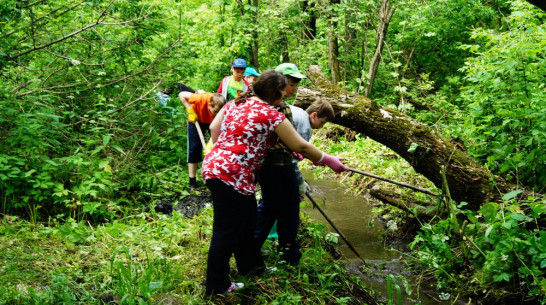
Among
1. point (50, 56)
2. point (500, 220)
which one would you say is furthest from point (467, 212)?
point (50, 56)

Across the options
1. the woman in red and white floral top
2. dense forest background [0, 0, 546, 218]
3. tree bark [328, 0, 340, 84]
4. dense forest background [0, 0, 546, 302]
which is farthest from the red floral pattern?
tree bark [328, 0, 340, 84]

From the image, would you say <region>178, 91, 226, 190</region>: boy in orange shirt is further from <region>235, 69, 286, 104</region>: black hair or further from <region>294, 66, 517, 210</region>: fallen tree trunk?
<region>235, 69, 286, 104</region>: black hair

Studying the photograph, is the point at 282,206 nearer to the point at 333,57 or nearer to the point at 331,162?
the point at 331,162

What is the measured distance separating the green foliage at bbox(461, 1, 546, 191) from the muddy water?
150 cm

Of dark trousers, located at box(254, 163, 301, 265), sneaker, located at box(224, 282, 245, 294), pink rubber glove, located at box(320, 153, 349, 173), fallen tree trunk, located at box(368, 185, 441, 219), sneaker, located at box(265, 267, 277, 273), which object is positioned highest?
pink rubber glove, located at box(320, 153, 349, 173)

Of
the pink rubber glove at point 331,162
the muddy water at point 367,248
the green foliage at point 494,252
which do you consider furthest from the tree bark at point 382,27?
the pink rubber glove at point 331,162

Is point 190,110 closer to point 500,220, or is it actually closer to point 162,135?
point 162,135

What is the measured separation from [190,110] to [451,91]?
282 inches

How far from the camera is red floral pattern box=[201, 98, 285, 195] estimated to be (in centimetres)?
291

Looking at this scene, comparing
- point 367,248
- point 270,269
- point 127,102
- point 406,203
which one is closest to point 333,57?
point 127,102

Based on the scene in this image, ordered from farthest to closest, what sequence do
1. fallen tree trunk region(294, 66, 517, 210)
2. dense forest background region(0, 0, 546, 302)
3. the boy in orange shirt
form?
the boy in orange shirt, dense forest background region(0, 0, 546, 302), fallen tree trunk region(294, 66, 517, 210)

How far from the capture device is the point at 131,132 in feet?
21.7

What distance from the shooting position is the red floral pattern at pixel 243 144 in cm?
291

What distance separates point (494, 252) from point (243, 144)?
2.36m
